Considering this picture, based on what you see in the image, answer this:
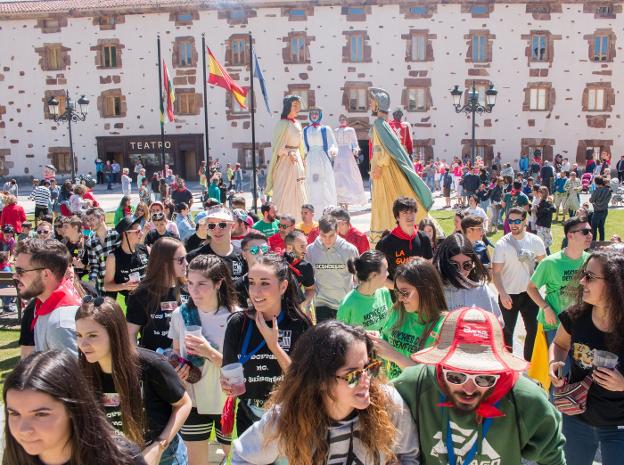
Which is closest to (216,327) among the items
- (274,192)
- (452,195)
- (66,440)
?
(66,440)

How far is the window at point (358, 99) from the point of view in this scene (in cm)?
3672

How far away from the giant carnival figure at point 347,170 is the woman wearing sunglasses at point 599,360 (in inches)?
647

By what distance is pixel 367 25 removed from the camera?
36.4 m

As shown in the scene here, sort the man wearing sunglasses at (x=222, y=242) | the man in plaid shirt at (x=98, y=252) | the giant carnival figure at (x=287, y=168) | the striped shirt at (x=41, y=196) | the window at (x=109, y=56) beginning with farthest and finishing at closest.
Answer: the window at (x=109, y=56) < the striped shirt at (x=41, y=196) < the giant carnival figure at (x=287, y=168) < the man in plaid shirt at (x=98, y=252) < the man wearing sunglasses at (x=222, y=242)

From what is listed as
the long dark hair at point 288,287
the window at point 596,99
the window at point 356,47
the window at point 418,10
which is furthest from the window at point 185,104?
the long dark hair at point 288,287

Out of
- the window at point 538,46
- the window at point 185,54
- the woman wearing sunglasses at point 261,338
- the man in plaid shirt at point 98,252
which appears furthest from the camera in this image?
the window at point 185,54

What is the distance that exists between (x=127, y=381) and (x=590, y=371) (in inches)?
98.6

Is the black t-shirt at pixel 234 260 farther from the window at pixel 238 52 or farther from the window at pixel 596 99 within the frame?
the window at pixel 596 99

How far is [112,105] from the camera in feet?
125

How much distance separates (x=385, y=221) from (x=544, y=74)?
29.8m

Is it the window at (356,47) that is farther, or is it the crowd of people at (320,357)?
the window at (356,47)

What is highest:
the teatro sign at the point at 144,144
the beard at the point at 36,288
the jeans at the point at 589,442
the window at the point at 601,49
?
the window at the point at 601,49

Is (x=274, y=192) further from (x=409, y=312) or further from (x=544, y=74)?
(x=544, y=74)

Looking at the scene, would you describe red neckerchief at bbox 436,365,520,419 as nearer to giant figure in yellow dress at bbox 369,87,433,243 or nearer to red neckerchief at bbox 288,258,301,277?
red neckerchief at bbox 288,258,301,277
